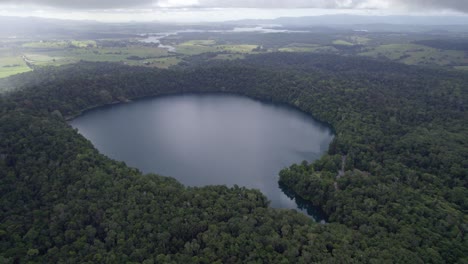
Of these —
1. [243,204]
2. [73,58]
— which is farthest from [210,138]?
[73,58]

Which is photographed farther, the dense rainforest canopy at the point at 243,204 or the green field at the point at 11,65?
the green field at the point at 11,65

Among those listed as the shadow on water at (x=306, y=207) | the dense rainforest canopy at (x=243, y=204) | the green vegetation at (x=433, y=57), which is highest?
the green vegetation at (x=433, y=57)

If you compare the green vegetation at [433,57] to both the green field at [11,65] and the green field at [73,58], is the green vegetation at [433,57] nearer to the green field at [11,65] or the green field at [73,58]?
the green field at [73,58]

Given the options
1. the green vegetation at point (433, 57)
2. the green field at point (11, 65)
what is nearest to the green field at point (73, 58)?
the green field at point (11, 65)

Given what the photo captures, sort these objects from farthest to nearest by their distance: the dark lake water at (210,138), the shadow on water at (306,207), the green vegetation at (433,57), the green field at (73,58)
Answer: the green vegetation at (433,57) < the green field at (73,58) < the dark lake water at (210,138) < the shadow on water at (306,207)

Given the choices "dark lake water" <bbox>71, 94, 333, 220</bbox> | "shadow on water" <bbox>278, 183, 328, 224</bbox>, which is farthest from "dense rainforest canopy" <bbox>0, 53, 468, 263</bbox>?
"dark lake water" <bbox>71, 94, 333, 220</bbox>

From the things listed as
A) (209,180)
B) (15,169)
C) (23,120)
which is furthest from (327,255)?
(23,120)

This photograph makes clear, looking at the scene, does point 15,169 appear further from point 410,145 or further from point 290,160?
point 410,145

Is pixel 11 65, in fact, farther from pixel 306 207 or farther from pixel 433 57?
pixel 433 57

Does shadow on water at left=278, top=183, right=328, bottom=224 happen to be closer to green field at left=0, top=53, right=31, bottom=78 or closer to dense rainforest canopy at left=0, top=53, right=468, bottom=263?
dense rainforest canopy at left=0, top=53, right=468, bottom=263
